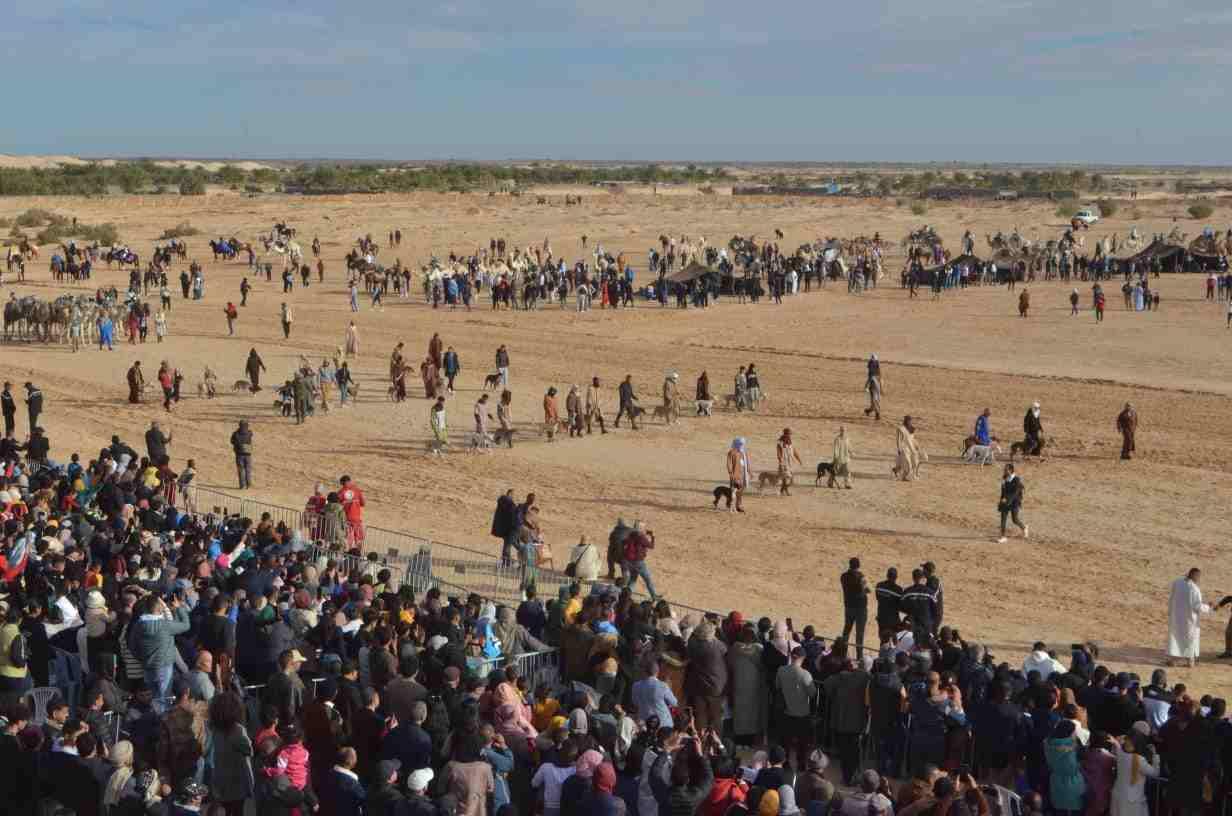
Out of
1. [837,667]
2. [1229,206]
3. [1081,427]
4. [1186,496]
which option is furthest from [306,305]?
[1229,206]

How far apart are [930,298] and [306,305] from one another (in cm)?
2237

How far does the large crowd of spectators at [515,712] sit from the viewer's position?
9141 mm

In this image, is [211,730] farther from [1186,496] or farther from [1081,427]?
[1081,427]

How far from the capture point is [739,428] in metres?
29.9

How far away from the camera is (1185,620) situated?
1584 cm

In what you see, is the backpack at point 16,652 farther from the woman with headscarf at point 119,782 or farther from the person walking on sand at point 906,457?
the person walking on sand at point 906,457

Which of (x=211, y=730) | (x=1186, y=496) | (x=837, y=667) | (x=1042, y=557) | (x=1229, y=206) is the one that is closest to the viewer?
(x=211, y=730)

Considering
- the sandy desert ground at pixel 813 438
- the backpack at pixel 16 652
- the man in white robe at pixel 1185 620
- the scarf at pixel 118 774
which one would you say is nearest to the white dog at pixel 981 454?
the sandy desert ground at pixel 813 438

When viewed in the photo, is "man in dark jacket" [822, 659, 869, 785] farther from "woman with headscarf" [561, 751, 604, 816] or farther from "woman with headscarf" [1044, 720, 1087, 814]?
"woman with headscarf" [561, 751, 604, 816]

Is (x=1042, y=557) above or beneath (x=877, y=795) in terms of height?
beneath

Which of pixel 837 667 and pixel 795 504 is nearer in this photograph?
pixel 837 667

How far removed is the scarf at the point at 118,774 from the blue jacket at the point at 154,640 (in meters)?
2.35

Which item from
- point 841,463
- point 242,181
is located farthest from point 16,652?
point 242,181

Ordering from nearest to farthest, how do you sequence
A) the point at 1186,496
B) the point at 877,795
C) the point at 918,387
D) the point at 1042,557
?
the point at 877,795 < the point at 1042,557 < the point at 1186,496 < the point at 918,387
